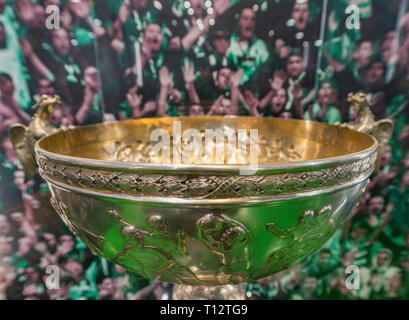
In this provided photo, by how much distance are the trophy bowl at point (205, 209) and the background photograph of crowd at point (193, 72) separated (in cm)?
51

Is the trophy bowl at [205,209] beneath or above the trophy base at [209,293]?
above

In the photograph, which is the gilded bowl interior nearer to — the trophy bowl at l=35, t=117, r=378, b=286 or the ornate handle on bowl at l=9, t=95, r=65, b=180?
the ornate handle on bowl at l=9, t=95, r=65, b=180

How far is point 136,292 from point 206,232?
0.88 m

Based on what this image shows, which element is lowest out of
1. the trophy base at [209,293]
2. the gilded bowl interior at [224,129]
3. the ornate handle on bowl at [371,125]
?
the trophy base at [209,293]

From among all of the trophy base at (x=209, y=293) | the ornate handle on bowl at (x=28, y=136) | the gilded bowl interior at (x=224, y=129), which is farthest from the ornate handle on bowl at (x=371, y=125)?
the ornate handle on bowl at (x=28, y=136)

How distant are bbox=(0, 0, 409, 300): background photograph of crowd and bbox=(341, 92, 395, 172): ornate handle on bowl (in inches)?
7.1

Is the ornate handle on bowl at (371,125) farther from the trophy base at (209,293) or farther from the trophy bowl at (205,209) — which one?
the trophy base at (209,293)

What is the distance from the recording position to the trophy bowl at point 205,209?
0.37 metres

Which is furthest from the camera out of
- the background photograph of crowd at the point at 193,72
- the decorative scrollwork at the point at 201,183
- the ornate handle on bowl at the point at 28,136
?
the background photograph of crowd at the point at 193,72

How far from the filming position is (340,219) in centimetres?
47

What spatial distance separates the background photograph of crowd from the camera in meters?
0.87

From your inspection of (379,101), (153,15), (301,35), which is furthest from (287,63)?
(153,15)

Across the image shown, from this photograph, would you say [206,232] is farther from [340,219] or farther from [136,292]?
[136,292]

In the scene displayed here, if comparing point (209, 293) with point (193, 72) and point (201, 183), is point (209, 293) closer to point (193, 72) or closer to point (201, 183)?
point (201, 183)
